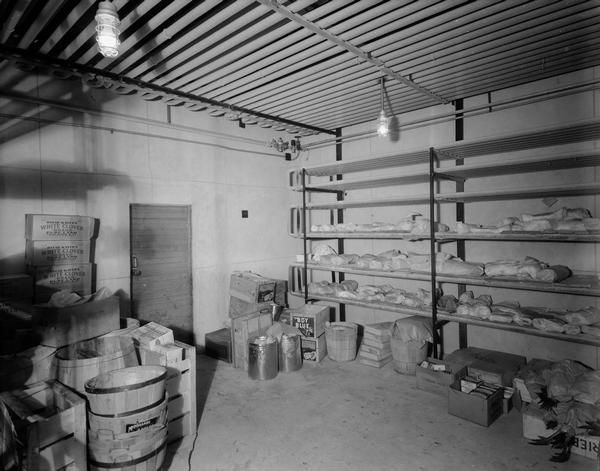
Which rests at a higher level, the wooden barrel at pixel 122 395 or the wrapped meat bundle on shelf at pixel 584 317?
the wrapped meat bundle on shelf at pixel 584 317

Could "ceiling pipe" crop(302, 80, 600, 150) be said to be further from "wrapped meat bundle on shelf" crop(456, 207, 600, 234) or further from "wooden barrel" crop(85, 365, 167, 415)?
"wooden barrel" crop(85, 365, 167, 415)

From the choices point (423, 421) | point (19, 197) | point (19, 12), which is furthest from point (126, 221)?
point (423, 421)

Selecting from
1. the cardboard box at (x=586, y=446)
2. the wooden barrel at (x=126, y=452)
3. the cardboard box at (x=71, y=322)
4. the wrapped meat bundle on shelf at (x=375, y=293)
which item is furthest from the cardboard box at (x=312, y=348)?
the cardboard box at (x=586, y=446)

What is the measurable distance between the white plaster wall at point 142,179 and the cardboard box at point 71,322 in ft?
3.03

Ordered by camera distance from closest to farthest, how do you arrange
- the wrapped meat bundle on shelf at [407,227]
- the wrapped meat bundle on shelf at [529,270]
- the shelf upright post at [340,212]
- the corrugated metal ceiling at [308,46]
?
the corrugated metal ceiling at [308,46], the wrapped meat bundle on shelf at [529,270], the wrapped meat bundle on shelf at [407,227], the shelf upright post at [340,212]

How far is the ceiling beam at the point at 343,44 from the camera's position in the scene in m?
2.54

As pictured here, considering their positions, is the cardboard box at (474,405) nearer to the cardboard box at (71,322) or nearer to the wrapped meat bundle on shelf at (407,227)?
the wrapped meat bundle on shelf at (407,227)

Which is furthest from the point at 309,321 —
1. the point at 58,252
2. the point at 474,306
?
the point at 58,252

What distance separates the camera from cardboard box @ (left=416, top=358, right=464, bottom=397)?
3670 mm

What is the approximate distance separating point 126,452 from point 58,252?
2.20 meters

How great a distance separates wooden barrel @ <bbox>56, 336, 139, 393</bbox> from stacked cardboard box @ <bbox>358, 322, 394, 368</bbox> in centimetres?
276

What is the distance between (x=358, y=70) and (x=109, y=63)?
2.42 meters

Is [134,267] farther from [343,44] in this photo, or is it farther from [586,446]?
[586,446]

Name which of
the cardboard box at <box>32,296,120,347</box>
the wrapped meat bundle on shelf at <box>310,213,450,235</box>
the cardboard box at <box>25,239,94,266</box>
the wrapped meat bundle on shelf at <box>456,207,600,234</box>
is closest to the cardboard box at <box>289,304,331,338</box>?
the wrapped meat bundle on shelf at <box>310,213,450,235</box>
